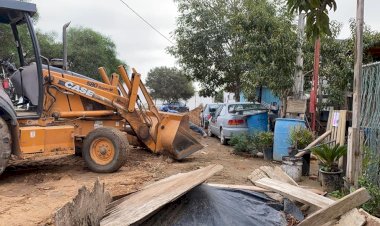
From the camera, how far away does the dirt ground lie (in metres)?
5.84

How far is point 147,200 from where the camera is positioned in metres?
4.61

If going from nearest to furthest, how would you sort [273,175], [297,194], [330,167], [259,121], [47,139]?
1. [297,194]
2. [273,175]
3. [330,167]
4. [47,139]
5. [259,121]

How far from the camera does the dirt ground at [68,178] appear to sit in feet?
19.2

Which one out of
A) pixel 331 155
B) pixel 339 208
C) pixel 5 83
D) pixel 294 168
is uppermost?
pixel 5 83

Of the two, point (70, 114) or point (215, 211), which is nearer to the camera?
point (215, 211)

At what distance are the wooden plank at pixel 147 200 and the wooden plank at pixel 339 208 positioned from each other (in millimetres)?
1226

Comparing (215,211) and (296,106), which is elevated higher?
(296,106)

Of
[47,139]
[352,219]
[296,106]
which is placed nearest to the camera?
[352,219]

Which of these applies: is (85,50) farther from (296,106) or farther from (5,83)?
(5,83)

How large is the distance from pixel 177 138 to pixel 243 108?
4.93m

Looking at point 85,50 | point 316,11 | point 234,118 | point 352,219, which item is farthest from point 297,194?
point 85,50

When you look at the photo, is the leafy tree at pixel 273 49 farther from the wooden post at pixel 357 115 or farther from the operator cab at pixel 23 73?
the operator cab at pixel 23 73

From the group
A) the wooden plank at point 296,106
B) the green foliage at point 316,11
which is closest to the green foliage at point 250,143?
the wooden plank at point 296,106

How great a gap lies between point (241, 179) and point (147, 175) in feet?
5.95
